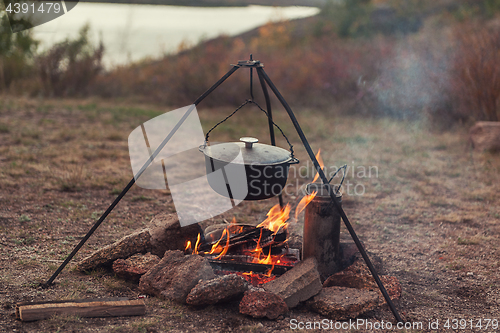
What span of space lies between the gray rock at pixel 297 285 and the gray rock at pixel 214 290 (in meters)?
0.31

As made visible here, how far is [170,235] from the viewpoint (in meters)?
3.65

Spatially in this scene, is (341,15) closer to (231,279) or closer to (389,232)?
(389,232)

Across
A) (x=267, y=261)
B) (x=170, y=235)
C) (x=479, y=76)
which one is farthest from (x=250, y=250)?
(x=479, y=76)

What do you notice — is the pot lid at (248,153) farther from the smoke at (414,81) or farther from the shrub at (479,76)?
the smoke at (414,81)

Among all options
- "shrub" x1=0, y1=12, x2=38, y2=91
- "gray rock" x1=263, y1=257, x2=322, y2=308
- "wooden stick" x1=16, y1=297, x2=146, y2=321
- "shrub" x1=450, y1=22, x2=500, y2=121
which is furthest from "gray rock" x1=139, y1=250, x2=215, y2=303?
"shrub" x1=0, y1=12, x2=38, y2=91

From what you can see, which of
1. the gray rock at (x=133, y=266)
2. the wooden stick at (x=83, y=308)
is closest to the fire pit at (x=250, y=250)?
the gray rock at (x=133, y=266)

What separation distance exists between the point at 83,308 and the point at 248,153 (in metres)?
1.53

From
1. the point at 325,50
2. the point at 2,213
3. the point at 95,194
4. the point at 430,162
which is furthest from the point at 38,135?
the point at 325,50

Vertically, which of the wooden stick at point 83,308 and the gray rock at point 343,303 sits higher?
the wooden stick at point 83,308

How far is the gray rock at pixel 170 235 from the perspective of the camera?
142 inches

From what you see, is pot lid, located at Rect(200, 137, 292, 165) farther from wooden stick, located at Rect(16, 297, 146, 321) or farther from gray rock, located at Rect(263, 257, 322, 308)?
wooden stick, located at Rect(16, 297, 146, 321)

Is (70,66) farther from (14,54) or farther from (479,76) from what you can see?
(479,76)

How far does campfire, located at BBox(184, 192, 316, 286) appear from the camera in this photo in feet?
11.0

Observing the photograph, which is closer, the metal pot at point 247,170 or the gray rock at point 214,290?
the gray rock at point 214,290
